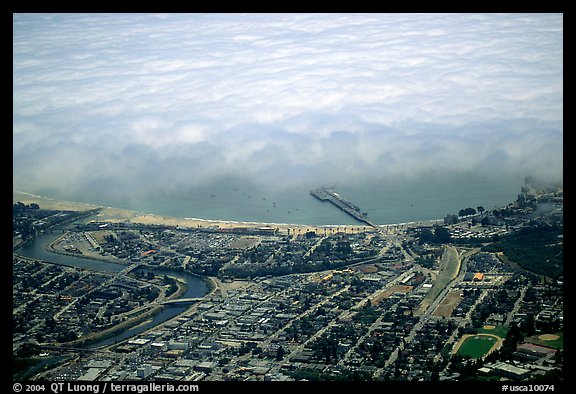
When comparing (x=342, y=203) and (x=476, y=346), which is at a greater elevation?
(x=476, y=346)

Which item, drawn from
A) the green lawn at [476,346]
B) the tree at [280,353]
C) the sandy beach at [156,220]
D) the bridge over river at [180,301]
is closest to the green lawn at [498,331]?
the green lawn at [476,346]

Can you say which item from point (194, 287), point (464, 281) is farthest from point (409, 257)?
point (194, 287)

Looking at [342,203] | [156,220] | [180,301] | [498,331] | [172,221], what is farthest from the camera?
[342,203]

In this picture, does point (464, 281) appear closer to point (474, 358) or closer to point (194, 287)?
point (474, 358)

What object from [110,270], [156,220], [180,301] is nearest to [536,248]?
[180,301]

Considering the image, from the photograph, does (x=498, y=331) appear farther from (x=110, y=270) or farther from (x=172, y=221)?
(x=172, y=221)

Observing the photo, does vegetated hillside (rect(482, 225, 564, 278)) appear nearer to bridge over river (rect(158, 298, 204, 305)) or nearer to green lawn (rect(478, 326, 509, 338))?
green lawn (rect(478, 326, 509, 338))

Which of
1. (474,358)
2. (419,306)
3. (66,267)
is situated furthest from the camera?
(66,267)
